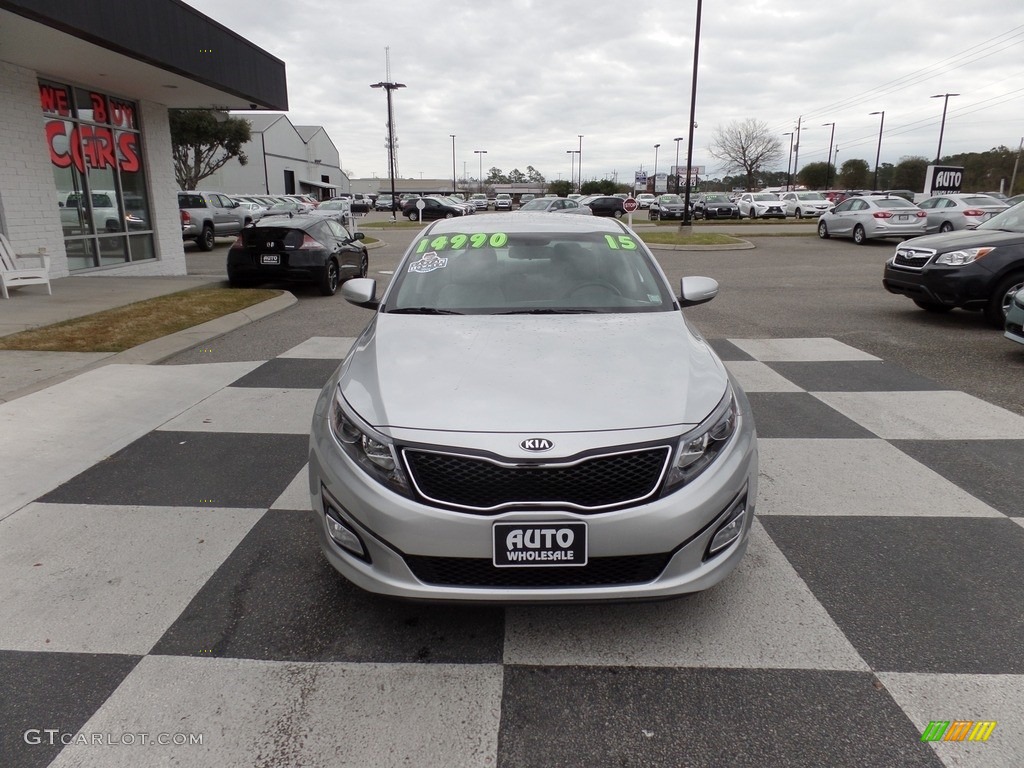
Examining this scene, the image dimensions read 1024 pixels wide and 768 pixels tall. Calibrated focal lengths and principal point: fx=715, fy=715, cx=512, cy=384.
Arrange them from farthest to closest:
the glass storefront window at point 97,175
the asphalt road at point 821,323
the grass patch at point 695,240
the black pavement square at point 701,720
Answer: the grass patch at point 695,240 → the glass storefront window at point 97,175 → the asphalt road at point 821,323 → the black pavement square at point 701,720

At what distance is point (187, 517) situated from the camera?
13.1 ft

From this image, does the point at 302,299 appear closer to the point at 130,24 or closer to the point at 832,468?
the point at 130,24

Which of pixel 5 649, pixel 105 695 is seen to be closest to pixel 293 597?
pixel 105 695

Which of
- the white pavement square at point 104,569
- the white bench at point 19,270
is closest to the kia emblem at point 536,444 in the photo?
the white pavement square at point 104,569

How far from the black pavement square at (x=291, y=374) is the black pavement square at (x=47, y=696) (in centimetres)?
385

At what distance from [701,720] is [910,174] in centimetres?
8818

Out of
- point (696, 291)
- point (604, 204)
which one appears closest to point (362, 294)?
point (696, 291)

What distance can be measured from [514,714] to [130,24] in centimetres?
1199

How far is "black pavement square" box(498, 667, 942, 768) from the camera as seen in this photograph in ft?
7.55

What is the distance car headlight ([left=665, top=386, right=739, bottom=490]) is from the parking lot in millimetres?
741

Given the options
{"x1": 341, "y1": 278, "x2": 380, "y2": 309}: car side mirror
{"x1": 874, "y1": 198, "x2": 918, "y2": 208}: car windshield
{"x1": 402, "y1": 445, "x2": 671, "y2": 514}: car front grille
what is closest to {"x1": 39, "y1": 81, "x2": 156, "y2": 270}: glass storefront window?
{"x1": 341, "y1": 278, "x2": 380, "y2": 309}: car side mirror

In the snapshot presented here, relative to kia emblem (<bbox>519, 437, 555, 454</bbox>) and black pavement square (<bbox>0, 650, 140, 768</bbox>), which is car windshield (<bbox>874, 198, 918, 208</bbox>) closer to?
kia emblem (<bbox>519, 437, 555, 454</bbox>)

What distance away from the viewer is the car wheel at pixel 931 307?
9805mm

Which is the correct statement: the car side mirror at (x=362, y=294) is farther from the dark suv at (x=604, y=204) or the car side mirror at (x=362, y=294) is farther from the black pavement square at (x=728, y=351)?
the dark suv at (x=604, y=204)
